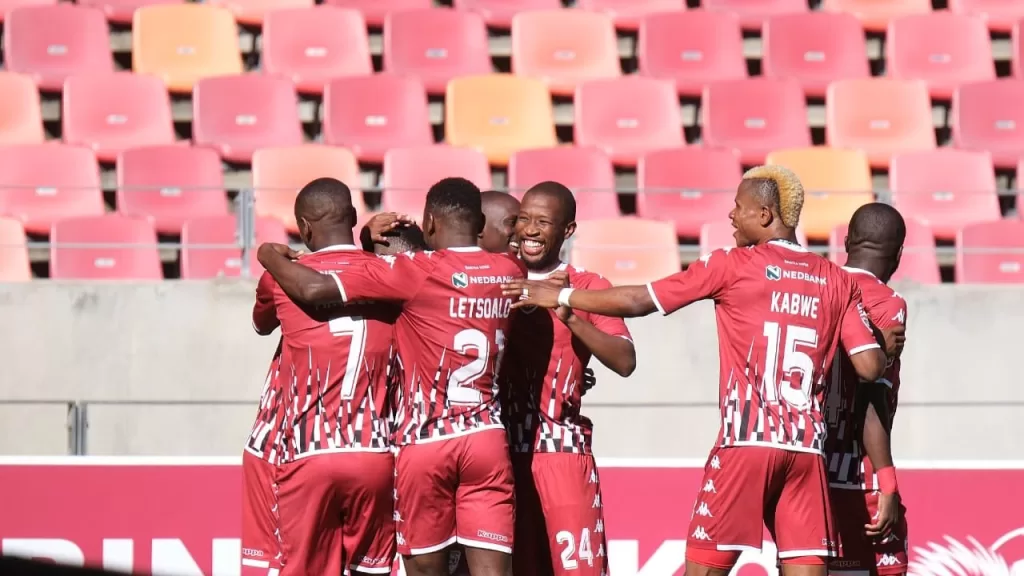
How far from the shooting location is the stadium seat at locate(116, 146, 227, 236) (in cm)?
1088

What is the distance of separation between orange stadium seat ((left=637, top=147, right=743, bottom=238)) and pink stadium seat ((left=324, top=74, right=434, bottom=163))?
1.97 m

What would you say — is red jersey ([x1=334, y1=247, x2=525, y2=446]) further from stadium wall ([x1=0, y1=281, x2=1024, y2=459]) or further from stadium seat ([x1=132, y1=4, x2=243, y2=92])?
stadium seat ([x1=132, y1=4, x2=243, y2=92])

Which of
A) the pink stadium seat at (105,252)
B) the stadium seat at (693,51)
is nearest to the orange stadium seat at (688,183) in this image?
the stadium seat at (693,51)

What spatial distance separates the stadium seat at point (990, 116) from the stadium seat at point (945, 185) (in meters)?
0.56

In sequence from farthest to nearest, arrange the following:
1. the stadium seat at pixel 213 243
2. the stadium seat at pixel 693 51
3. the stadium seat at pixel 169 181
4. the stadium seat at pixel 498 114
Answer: the stadium seat at pixel 693 51 < the stadium seat at pixel 498 114 < the stadium seat at pixel 169 181 < the stadium seat at pixel 213 243

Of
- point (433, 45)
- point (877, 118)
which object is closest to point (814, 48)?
point (877, 118)

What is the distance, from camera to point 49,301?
362 inches

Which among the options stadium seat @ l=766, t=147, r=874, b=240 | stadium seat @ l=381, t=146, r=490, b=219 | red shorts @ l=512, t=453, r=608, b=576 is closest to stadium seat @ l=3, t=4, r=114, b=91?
stadium seat @ l=381, t=146, r=490, b=219

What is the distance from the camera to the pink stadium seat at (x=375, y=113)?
11.8 meters

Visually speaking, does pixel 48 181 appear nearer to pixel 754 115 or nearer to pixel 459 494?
pixel 754 115

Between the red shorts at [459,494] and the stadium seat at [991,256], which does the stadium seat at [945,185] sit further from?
the red shorts at [459,494]

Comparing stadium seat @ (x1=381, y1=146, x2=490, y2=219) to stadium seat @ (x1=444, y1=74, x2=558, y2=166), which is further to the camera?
stadium seat @ (x1=444, y1=74, x2=558, y2=166)

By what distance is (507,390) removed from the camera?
19.0 ft

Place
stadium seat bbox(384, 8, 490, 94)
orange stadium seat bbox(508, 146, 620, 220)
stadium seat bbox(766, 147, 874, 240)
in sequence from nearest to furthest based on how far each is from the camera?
orange stadium seat bbox(508, 146, 620, 220)
stadium seat bbox(766, 147, 874, 240)
stadium seat bbox(384, 8, 490, 94)
